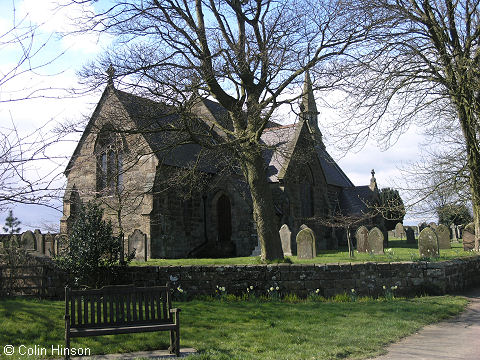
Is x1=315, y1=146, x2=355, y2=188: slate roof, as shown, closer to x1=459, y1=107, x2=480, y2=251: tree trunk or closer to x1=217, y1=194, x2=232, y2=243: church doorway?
x1=217, y1=194, x2=232, y2=243: church doorway

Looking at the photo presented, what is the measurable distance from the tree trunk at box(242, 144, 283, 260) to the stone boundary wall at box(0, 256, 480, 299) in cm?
216

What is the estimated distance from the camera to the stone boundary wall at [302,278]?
1162 cm

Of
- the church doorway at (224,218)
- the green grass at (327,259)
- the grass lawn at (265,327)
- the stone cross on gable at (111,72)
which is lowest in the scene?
the grass lawn at (265,327)

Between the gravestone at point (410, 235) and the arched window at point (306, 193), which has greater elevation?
the arched window at point (306, 193)

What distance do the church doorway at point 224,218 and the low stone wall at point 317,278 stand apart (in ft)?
39.8

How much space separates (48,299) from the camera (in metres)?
11.4

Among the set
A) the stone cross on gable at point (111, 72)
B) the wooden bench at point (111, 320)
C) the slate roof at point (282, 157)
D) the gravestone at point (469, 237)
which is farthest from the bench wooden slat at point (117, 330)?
the gravestone at point (469, 237)

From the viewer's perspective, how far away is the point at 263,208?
13961 mm

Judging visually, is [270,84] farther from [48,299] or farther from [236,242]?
[236,242]

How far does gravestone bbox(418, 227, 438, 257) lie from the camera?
15.2m

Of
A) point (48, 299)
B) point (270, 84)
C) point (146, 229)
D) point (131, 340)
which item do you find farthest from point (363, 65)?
point (146, 229)

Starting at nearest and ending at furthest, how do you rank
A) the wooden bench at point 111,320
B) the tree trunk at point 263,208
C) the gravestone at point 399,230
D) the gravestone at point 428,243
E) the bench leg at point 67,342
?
the bench leg at point 67,342 → the wooden bench at point 111,320 → the tree trunk at point 263,208 → the gravestone at point 428,243 → the gravestone at point 399,230

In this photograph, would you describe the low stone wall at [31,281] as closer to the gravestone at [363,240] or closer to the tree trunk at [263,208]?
the tree trunk at [263,208]

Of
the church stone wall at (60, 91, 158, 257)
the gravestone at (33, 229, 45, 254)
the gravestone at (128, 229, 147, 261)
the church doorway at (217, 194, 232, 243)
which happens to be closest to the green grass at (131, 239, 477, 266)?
the gravestone at (128, 229, 147, 261)
